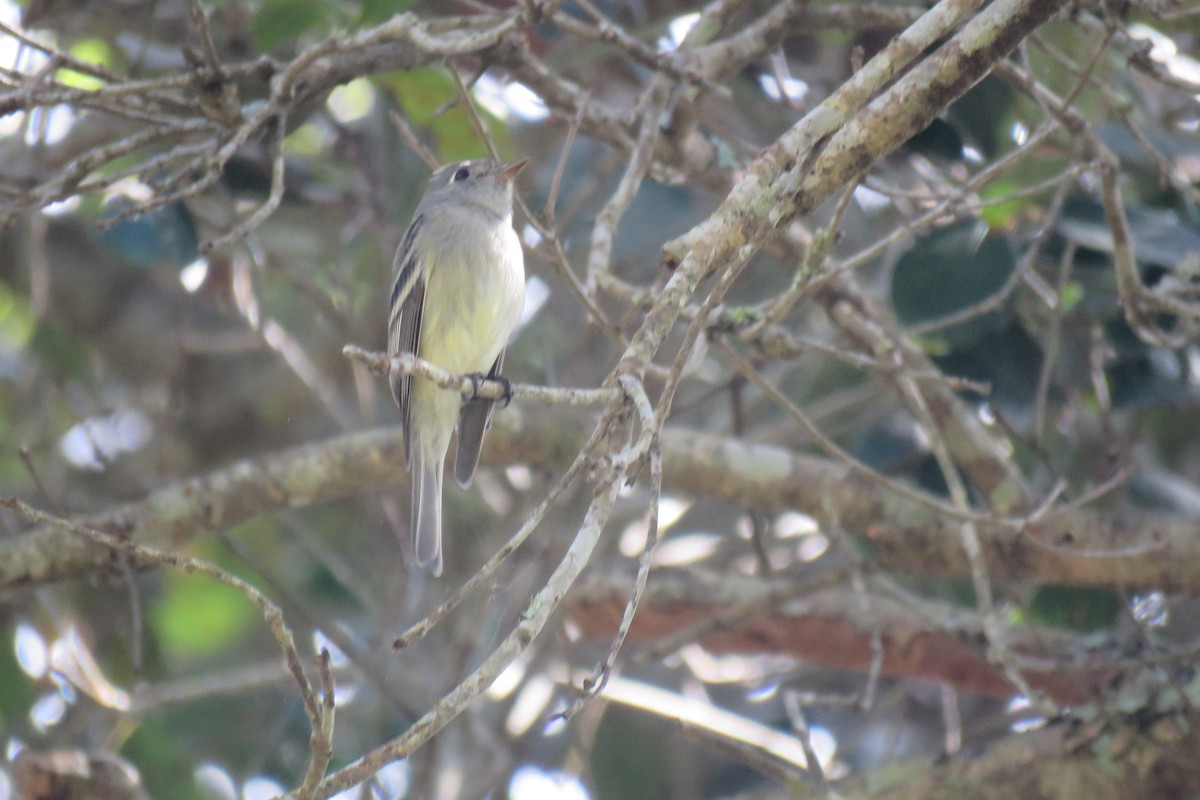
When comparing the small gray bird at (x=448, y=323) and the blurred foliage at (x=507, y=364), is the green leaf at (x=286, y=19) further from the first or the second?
the small gray bird at (x=448, y=323)

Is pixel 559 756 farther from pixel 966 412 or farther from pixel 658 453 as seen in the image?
pixel 658 453

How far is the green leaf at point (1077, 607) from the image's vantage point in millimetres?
4750

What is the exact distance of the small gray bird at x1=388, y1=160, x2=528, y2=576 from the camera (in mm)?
4414

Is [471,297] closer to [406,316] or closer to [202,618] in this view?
[406,316]

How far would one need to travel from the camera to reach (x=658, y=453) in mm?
2182

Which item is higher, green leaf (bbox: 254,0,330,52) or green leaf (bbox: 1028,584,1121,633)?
green leaf (bbox: 254,0,330,52)

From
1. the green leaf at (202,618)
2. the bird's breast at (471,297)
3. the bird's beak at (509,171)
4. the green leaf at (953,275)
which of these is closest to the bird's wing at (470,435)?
the bird's breast at (471,297)

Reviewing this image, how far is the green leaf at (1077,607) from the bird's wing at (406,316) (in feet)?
7.72

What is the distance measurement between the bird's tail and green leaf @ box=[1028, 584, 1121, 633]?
7.07ft

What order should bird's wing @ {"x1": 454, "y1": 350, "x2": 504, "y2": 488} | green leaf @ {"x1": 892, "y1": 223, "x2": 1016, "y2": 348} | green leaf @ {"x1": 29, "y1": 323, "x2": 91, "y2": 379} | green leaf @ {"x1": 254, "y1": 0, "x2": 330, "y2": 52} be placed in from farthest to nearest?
green leaf @ {"x1": 29, "y1": 323, "x2": 91, "y2": 379}, green leaf @ {"x1": 254, "y1": 0, "x2": 330, "y2": 52}, bird's wing @ {"x1": 454, "y1": 350, "x2": 504, "y2": 488}, green leaf @ {"x1": 892, "y1": 223, "x2": 1016, "y2": 348}

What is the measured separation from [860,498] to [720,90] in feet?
4.81

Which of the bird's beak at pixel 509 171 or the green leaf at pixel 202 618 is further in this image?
the green leaf at pixel 202 618

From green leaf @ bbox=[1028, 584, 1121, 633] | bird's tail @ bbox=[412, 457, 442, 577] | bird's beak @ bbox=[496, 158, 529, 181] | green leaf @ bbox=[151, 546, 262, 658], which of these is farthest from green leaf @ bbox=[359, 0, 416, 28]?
green leaf @ bbox=[151, 546, 262, 658]

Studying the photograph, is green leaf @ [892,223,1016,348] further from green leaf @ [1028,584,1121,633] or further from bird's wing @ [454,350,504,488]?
bird's wing @ [454,350,504,488]
